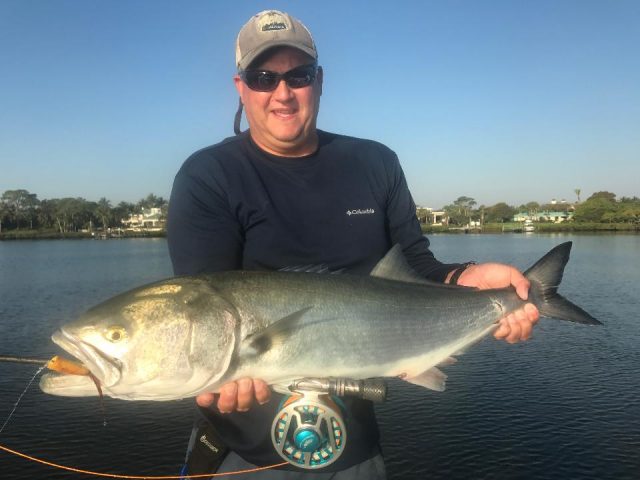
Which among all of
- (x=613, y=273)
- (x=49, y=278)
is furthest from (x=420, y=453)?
(x=49, y=278)

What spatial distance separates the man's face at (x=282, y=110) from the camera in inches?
171

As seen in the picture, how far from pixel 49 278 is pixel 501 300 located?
190 ft

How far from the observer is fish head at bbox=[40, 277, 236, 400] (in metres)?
3.47

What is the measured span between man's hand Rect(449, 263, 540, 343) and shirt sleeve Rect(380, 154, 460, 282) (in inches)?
11.9

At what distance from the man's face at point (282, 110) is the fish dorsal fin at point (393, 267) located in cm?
109

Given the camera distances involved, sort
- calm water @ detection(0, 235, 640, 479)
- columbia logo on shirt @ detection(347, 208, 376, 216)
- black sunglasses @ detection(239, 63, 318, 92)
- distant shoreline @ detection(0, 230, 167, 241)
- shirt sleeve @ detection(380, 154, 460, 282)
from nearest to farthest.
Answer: black sunglasses @ detection(239, 63, 318, 92) → columbia logo on shirt @ detection(347, 208, 376, 216) → shirt sleeve @ detection(380, 154, 460, 282) → calm water @ detection(0, 235, 640, 479) → distant shoreline @ detection(0, 230, 167, 241)

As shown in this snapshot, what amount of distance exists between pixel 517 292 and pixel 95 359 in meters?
3.23

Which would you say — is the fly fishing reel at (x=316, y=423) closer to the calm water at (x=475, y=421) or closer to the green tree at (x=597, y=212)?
the calm water at (x=475, y=421)

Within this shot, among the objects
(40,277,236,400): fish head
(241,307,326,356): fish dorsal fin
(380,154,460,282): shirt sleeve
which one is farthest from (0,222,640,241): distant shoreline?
(40,277,236,400): fish head

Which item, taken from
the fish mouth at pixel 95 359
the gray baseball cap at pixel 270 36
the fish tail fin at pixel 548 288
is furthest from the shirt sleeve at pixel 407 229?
the fish mouth at pixel 95 359

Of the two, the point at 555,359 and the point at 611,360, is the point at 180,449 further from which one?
the point at 611,360

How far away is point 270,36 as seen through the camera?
432 centimetres

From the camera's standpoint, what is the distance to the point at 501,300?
475 cm

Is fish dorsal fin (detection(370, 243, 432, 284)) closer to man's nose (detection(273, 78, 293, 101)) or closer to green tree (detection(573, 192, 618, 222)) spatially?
man's nose (detection(273, 78, 293, 101))
